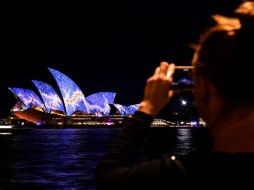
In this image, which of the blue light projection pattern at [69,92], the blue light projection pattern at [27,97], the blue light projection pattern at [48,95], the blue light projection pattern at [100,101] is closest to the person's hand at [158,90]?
the blue light projection pattern at [69,92]

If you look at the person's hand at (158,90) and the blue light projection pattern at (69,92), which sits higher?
the blue light projection pattern at (69,92)

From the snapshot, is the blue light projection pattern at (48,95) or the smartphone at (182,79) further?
the blue light projection pattern at (48,95)

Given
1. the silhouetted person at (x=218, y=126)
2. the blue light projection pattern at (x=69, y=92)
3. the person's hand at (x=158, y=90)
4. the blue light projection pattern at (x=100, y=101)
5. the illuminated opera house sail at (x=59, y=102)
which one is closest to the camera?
the silhouetted person at (x=218, y=126)

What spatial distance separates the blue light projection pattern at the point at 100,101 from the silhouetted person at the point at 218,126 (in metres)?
94.5

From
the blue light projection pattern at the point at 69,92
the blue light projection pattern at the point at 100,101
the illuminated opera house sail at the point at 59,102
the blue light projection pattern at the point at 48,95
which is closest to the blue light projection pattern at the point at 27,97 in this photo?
the illuminated opera house sail at the point at 59,102

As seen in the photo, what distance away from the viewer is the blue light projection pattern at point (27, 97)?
85.9m

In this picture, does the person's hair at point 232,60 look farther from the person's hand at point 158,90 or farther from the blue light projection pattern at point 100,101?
the blue light projection pattern at point 100,101

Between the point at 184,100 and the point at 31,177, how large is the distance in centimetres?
1458

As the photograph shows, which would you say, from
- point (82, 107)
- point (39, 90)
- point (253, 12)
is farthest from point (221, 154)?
point (82, 107)

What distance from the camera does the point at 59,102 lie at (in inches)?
3428

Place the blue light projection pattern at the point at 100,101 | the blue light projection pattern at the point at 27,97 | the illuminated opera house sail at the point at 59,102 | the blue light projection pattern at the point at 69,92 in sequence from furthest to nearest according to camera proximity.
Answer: the blue light projection pattern at the point at 100,101 → the blue light projection pattern at the point at 27,97 → the illuminated opera house sail at the point at 59,102 → the blue light projection pattern at the point at 69,92

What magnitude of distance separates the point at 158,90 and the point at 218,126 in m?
0.16

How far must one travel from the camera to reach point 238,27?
0.99m

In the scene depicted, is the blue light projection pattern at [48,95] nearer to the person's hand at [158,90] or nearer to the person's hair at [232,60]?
the person's hand at [158,90]
